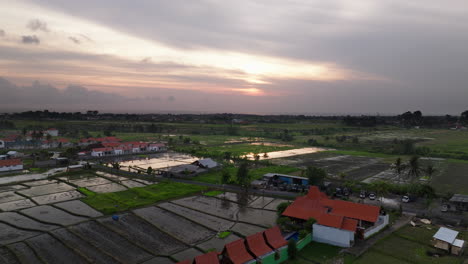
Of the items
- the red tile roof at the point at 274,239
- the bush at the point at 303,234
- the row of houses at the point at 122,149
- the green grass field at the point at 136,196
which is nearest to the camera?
the red tile roof at the point at 274,239

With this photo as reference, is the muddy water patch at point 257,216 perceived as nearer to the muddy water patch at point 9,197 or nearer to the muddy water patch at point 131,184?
the muddy water patch at point 131,184

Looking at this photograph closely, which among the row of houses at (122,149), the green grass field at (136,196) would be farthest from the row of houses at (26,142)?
the green grass field at (136,196)

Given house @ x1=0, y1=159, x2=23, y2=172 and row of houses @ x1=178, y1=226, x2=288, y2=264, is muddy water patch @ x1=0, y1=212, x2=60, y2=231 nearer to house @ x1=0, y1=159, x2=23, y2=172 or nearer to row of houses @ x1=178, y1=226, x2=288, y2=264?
row of houses @ x1=178, y1=226, x2=288, y2=264

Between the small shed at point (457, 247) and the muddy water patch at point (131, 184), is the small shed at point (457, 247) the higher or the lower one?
the higher one

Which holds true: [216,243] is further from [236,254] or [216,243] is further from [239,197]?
[239,197]

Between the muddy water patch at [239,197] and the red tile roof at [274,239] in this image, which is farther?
the muddy water patch at [239,197]

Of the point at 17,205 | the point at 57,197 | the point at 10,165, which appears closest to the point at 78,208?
the point at 57,197

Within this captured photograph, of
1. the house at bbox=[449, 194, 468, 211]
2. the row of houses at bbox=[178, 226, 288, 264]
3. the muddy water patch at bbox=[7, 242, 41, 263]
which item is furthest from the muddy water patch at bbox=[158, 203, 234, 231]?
the house at bbox=[449, 194, 468, 211]
